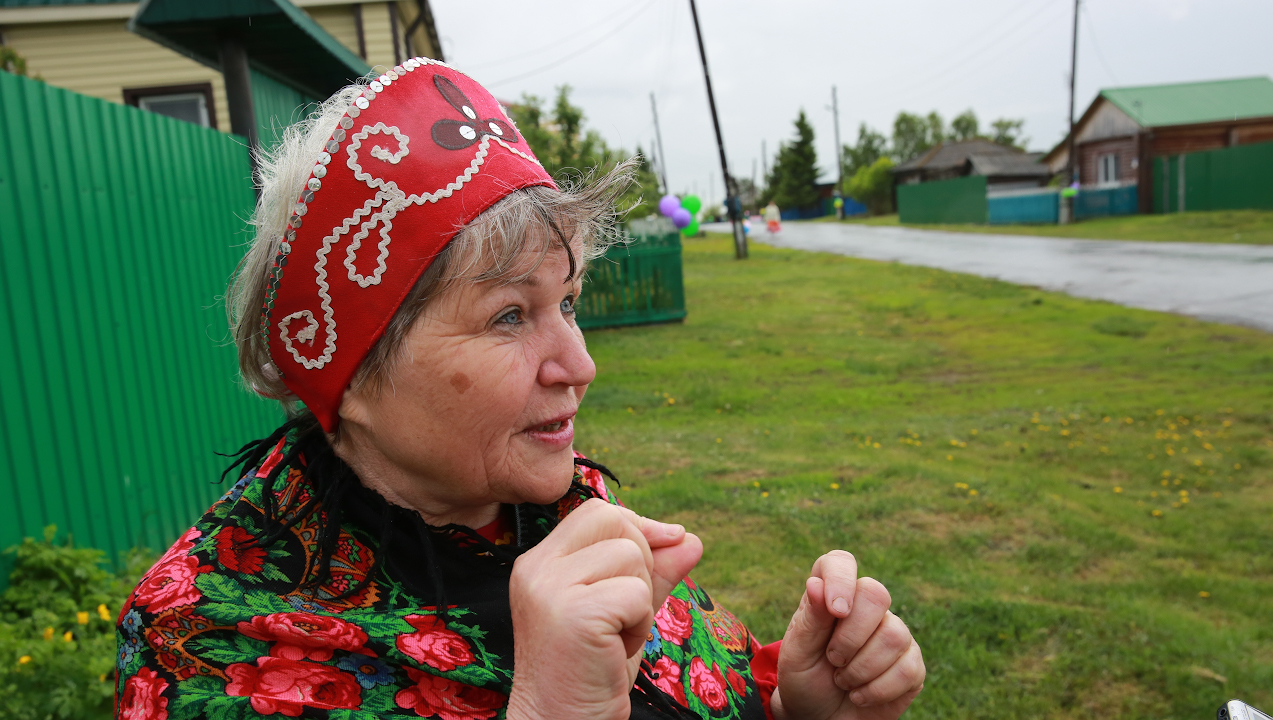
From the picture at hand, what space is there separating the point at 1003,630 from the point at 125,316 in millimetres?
4410

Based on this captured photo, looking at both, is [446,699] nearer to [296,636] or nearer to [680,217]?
[296,636]

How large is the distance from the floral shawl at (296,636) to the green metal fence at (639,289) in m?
12.3

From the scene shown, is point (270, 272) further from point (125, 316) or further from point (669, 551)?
point (125, 316)

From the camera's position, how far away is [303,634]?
3.67 feet

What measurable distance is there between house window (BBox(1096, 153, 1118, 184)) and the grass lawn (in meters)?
6.99

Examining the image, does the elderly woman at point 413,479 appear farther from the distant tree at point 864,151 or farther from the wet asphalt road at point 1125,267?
the distant tree at point 864,151

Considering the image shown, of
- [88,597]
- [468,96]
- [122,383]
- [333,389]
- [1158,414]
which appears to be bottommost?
[1158,414]

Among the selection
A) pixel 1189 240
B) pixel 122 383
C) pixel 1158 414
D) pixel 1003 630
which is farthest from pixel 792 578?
pixel 1189 240

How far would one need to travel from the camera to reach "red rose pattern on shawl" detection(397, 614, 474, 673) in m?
1.15

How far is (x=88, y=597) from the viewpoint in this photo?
3.28 metres

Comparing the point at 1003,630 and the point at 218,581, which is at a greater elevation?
the point at 218,581

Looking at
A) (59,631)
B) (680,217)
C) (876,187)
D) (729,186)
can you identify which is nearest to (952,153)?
(876,187)

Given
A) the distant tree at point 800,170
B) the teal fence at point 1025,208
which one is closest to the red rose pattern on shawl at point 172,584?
the teal fence at point 1025,208

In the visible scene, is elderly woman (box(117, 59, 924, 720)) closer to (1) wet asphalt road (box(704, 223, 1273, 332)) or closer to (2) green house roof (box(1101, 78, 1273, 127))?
(1) wet asphalt road (box(704, 223, 1273, 332))
